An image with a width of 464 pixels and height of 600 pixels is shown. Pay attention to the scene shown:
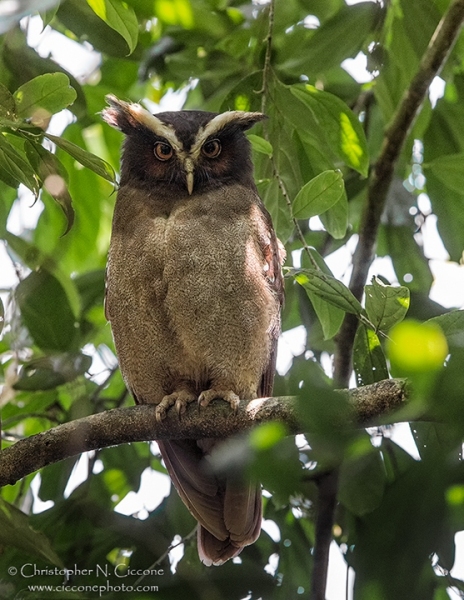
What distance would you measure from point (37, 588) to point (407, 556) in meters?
2.65

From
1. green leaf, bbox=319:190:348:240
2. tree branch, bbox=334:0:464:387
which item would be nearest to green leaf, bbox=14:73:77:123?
green leaf, bbox=319:190:348:240

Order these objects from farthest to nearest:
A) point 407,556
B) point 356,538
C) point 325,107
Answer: point 325,107 < point 356,538 < point 407,556

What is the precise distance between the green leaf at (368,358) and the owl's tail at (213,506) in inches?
40.1

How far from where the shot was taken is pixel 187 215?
3.97 metres

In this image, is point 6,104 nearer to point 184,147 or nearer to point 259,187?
point 184,147

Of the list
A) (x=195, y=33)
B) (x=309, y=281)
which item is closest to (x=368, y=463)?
(x=309, y=281)

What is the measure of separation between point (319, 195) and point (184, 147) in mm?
1114

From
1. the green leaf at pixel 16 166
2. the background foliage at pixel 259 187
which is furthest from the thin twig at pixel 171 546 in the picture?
the green leaf at pixel 16 166

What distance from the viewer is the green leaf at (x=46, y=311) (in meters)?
4.00

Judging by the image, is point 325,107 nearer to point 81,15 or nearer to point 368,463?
point 81,15

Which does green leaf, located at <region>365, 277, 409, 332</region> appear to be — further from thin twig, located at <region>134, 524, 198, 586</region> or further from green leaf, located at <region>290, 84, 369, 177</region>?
thin twig, located at <region>134, 524, 198, 586</region>

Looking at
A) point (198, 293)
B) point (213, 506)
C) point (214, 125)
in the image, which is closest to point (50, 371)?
point (198, 293)

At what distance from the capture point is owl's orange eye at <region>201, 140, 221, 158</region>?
4.20 m

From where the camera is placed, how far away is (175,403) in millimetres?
3709
